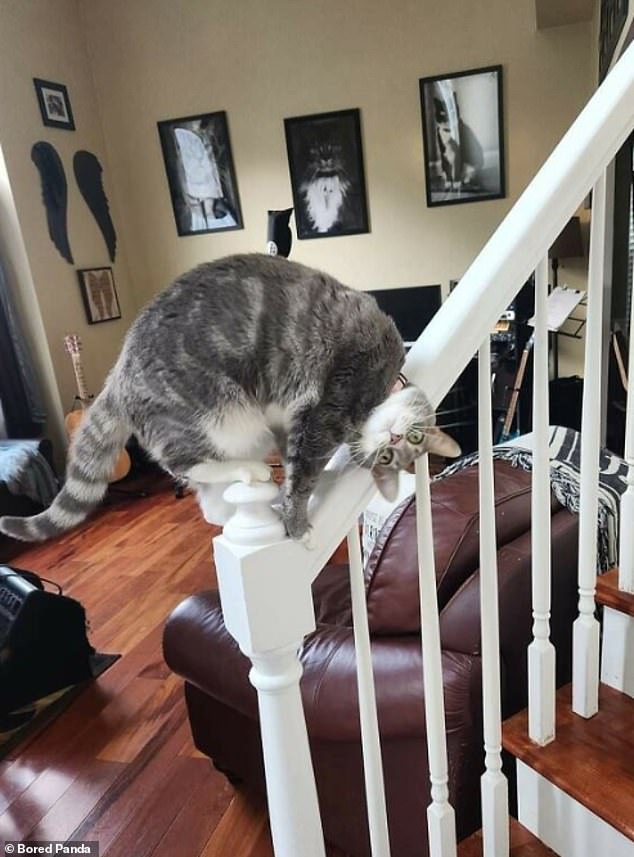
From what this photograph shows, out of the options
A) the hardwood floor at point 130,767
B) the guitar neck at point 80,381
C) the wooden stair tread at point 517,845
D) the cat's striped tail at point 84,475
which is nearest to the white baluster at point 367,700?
the wooden stair tread at point 517,845

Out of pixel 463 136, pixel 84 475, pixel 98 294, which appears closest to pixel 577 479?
pixel 84 475

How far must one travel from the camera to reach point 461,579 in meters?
1.11

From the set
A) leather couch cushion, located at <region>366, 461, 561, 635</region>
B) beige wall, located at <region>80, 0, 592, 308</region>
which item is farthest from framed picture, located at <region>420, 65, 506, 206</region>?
leather couch cushion, located at <region>366, 461, 561, 635</region>

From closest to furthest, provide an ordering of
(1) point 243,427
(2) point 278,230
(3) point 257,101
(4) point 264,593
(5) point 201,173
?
(4) point 264,593 < (1) point 243,427 < (2) point 278,230 < (3) point 257,101 < (5) point 201,173

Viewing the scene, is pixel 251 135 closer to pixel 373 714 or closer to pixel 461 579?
pixel 461 579

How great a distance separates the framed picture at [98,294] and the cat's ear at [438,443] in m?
4.04

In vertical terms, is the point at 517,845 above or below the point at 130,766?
above

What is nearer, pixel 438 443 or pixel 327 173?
pixel 438 443

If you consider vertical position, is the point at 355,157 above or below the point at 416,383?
above

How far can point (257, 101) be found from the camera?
4055 millimetres

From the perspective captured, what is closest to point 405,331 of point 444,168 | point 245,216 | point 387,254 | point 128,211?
point 387,254

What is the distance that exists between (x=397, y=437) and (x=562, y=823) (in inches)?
28.6

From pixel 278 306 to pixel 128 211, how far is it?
4383 mm

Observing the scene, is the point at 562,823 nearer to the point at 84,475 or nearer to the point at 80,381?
the point at 84,475
